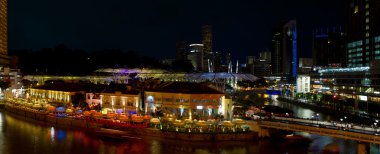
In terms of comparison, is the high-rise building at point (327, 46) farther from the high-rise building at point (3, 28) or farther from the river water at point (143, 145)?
the river water at point (143, 145)

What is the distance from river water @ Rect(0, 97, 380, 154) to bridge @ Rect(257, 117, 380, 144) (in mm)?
846

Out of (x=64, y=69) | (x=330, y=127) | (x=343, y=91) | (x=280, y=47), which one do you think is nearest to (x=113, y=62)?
(x=64, y=69)

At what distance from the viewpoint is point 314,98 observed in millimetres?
54500

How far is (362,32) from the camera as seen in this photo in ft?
216

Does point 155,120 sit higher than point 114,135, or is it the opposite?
point 155,120

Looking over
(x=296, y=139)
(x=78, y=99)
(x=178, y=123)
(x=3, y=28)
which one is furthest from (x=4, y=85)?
(x=296, y=139)

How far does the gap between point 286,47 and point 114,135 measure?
407 feet

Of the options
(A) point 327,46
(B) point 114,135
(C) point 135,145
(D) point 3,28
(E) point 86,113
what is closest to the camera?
(C) point 135,145

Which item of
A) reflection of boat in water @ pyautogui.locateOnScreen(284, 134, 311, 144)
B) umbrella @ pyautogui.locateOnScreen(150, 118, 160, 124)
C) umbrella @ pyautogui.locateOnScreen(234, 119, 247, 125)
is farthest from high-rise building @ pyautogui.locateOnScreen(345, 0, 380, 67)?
umbrella @ pyautogui.locateOnScreen(150, 118, 160, 124)

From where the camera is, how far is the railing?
748 inches

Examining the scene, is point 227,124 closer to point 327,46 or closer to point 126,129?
point 126,129

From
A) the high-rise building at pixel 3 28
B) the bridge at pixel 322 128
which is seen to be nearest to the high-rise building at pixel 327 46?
the high-rise building at pixel 3 28

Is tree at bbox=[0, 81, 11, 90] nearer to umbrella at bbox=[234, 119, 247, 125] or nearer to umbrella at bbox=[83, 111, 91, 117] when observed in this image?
umbrella at bbox=[83, 111, 91, 117]

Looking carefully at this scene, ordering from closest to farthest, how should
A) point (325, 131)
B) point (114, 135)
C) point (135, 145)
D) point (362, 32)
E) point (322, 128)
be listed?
point (325, 131), point (322, 128), point (135, 145), point (114, 135), point (362, 32)
